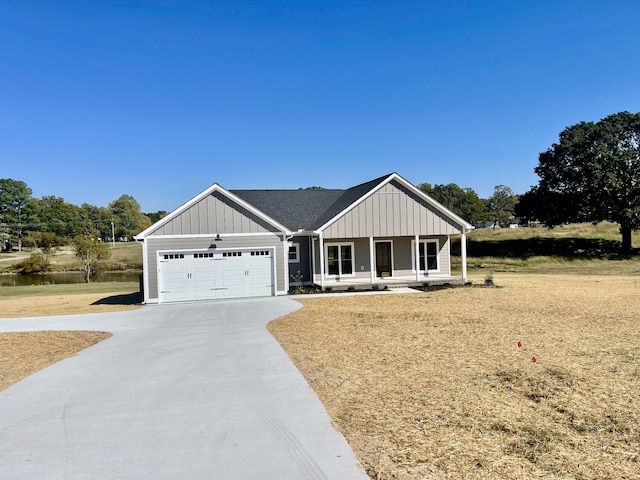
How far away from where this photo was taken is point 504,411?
6.00 metres

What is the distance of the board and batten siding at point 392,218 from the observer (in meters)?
22.5

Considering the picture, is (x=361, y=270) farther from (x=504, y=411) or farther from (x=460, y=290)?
(x=504, y=411)

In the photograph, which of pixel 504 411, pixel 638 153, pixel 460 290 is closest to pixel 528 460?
pixel 504 411

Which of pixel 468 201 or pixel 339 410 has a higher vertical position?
pixel 468 201

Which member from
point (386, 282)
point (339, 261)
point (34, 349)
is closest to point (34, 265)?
point (339, 261)

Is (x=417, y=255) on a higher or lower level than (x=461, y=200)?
lower

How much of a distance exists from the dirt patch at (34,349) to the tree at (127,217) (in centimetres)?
10215

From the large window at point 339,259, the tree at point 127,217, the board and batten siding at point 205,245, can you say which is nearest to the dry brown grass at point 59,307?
the board and batten siding at point 205,245

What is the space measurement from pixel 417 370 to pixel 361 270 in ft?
53.9

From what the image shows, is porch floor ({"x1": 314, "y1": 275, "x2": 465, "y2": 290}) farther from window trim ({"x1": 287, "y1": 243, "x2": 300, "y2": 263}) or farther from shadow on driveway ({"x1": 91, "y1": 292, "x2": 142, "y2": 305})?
shadow on driveway ({"x1": 91, "y1": 292, "x2": 142, "y2": 305})

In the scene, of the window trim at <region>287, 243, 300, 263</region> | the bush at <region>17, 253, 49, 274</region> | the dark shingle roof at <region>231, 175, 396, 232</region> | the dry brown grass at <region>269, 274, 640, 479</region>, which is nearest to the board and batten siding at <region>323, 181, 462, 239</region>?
the dark shingle roof at <region>231, 175, 396, 232</region>

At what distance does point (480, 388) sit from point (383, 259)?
1800 cm

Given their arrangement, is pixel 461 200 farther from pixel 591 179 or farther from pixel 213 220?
pixel 213 220

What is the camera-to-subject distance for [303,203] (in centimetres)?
2728
